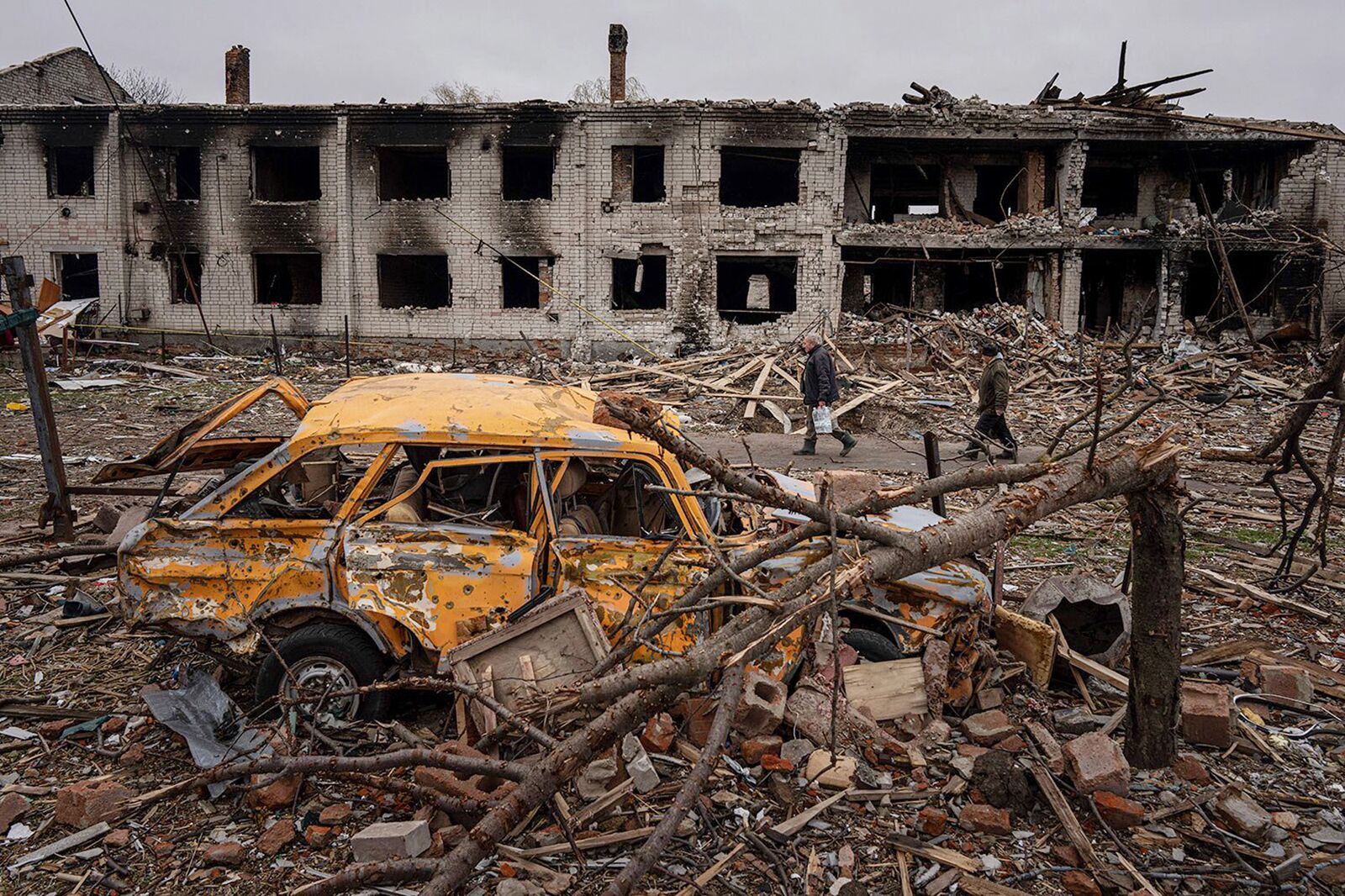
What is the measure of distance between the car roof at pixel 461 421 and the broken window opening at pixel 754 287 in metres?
20.0

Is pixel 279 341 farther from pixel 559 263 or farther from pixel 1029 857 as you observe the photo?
pixel 1029 857

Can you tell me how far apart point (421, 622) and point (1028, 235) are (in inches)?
902

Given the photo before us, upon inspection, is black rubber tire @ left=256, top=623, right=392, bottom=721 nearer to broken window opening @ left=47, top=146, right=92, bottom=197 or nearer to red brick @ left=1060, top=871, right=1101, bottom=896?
red brick @ left=1060, top=871, right=1101, bottom=896

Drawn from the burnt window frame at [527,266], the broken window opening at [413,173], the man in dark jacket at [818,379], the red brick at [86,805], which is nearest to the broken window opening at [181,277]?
the broken window opening at [413,173]

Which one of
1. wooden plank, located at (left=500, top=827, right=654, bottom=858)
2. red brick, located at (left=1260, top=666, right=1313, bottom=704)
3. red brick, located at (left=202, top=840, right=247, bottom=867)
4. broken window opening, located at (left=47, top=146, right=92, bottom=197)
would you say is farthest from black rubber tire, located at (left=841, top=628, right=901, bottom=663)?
broken window opening, located at (left=47, top=146, right=92, bottom=197)

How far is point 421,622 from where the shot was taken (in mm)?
4562

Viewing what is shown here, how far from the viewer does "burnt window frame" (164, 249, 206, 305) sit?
2447 centimetres

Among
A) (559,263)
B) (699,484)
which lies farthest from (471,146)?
(699,484)

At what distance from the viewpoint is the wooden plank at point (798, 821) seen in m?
3.92

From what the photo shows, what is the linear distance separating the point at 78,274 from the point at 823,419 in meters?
23.1

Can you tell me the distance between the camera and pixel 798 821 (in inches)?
A: 158

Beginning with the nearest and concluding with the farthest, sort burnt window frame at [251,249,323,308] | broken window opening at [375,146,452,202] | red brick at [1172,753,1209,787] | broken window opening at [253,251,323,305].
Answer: red brick at [1172,753,1209,787]
burnt window frame at [251,249,323,308]
broken window opening at [375,146,452,202]
broken window opening at [253,251,323,305]

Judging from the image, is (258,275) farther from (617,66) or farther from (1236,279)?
(1236,279)

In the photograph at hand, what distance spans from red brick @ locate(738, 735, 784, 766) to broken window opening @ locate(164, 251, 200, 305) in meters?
25.2
